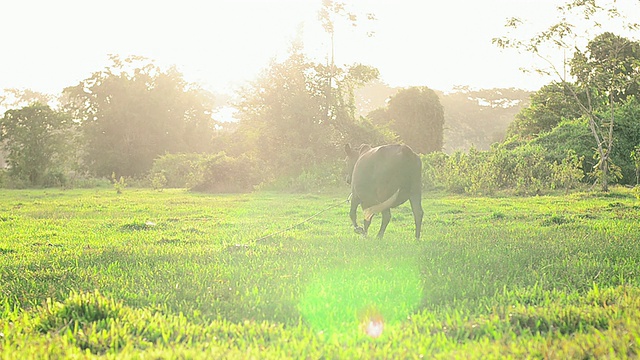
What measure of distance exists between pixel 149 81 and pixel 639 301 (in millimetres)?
52505

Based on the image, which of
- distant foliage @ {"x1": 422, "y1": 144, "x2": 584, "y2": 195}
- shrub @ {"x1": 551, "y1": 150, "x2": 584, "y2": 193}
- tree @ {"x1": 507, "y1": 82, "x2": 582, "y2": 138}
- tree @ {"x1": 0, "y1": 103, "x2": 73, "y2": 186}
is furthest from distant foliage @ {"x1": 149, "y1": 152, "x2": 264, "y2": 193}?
shrub @ {"x1": 551, "y1": 150, "x2": 584, "y2": 193}

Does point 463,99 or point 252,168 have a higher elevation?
point 463,99

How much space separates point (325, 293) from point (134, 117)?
47874mm

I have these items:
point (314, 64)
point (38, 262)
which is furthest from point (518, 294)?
point (314, 64)

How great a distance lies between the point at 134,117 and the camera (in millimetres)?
49562

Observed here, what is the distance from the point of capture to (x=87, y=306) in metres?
4.46

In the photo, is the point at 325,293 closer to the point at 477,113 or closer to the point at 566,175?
the point at 566,175

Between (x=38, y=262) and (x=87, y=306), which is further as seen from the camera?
(x=38, y=262)

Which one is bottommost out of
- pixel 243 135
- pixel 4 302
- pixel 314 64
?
pixel 4 302

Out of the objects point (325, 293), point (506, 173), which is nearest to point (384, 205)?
point (325, 293)

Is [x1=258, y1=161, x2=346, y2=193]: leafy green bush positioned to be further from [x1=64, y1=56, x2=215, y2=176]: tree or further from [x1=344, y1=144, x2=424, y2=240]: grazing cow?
[x1=64, y1=56, x2=215, y2=176]: tree

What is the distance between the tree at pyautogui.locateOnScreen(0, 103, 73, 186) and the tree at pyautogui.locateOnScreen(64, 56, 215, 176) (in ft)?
25.3

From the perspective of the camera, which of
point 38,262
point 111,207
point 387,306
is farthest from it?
point 111,207

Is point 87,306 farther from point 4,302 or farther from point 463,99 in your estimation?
point 463,99
